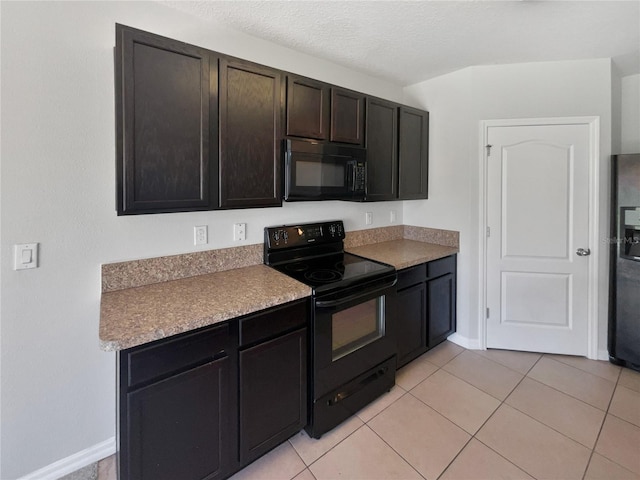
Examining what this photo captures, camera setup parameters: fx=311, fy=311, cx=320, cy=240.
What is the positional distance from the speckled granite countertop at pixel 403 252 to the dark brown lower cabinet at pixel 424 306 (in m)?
0.06

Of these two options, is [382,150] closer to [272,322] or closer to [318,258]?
[318,258]

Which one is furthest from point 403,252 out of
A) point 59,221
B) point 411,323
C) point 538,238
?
point 59,221

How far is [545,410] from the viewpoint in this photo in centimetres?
205

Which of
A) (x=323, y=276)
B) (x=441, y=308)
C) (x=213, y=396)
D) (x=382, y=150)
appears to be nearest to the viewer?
(x=213, y=396)

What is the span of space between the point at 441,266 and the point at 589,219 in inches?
48.3

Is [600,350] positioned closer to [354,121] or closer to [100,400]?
[354,121]

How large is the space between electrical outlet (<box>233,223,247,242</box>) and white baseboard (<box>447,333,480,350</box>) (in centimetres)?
219

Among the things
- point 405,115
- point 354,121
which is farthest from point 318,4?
point 405,115

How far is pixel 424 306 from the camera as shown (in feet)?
8.40

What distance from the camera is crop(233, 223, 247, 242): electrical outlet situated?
208 centimetres

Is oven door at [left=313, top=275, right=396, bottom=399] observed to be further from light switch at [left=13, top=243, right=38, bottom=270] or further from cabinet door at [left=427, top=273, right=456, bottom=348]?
light switch at [left=13, top=243, right=38, bottom=270]

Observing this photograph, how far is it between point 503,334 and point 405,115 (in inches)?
84.7

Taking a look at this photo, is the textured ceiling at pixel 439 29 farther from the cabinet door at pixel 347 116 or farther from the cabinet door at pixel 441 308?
the cabinet door at pixel 441 308

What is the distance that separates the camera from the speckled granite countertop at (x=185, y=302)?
1203 millimetres
